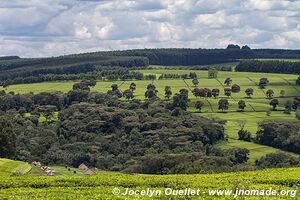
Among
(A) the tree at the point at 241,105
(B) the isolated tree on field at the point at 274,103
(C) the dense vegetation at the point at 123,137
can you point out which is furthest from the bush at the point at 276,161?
(B) the isolated tree on field at the point at 274,103

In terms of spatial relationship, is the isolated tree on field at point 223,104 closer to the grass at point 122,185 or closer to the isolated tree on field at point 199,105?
the isolated tree on field at point 199,105

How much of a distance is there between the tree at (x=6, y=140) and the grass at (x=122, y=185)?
59.6 m

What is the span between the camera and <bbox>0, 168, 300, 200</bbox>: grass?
33969 mm

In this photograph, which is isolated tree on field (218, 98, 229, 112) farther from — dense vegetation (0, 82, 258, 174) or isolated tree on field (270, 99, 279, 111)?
isolated tree on field (270, 99, 279, 111)

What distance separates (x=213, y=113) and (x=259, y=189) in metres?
157

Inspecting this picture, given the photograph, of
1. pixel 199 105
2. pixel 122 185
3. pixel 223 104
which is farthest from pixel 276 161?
pixel 122 185

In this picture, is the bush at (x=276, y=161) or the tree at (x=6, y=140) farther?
the bush at (x=276, y=161)

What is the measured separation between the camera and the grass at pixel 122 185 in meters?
34.0

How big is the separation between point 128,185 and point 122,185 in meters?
0.64

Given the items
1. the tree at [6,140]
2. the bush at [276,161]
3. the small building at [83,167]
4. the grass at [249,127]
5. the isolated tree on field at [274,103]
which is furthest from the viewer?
the isolated tree on field at [274,103]

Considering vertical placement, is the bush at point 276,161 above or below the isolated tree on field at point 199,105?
below

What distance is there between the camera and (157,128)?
164625mm

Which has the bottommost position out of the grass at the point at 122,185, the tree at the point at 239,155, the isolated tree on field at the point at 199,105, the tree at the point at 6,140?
the tree at the point at 239,155

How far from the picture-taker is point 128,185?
1560 inches
